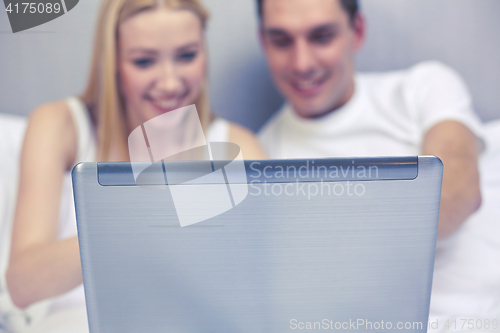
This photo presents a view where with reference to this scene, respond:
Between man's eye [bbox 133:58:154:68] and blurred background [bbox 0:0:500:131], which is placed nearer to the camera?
man's eye [bbox 133:58:154:68]

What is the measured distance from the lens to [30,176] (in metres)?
1.05

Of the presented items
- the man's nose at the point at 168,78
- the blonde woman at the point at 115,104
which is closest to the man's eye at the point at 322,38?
the blonde woman at the point at 115,104

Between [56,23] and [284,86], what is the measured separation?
0.94 m

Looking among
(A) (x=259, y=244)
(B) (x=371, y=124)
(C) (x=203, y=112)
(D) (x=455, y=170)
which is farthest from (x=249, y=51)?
(A) (x=259, y=244)

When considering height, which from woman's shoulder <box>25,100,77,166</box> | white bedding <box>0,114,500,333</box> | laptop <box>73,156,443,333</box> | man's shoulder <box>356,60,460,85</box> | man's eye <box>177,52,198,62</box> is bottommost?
white bedding <box>0,114,500,333</box>

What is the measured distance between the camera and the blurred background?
4.83 ft

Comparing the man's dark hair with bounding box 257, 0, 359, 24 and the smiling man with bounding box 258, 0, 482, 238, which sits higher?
the man's dark hair with bounding box 257, 0, 359, 24

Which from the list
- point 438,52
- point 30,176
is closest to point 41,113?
point 30,176

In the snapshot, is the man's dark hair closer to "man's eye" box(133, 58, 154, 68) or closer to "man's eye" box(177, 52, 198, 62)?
"man's eye" box(177, 52, 198, 62)

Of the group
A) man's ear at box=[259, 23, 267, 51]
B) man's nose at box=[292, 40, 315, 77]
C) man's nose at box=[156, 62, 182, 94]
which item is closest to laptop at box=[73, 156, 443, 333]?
man's nose at box=[156, 62, 182, 94]

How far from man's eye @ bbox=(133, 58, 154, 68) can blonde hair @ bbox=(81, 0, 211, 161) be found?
0.24ft

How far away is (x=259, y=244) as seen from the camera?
1.16 ft

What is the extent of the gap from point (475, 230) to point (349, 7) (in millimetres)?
926

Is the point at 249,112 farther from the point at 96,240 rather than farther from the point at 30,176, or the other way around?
the point at 96,240
